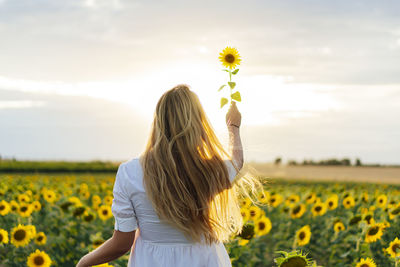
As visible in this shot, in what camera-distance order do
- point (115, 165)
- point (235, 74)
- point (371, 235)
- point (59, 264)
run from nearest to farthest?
point (235, 74) < point (371, 235) < point (59, 264) < point (115, 165)

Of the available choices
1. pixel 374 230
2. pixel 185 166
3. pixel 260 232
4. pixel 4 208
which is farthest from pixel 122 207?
pixel 4 208

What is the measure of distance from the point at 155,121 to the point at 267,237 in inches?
185

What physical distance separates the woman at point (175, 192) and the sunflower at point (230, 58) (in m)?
0.61

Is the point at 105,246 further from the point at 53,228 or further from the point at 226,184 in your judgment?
the point at 53,228

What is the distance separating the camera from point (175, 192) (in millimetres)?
2730

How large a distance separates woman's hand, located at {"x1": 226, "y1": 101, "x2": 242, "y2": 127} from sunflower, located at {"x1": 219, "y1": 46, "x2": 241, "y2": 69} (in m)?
0.40

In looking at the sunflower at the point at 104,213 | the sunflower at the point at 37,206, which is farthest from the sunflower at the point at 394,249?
the sunflower at the point at 37,206

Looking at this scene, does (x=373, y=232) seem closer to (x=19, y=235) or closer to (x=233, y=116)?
(x=233, y=116)

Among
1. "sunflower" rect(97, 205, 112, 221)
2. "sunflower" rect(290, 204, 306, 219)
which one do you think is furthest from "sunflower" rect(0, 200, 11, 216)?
"sunflower" rect(290, 204, 306, 219)

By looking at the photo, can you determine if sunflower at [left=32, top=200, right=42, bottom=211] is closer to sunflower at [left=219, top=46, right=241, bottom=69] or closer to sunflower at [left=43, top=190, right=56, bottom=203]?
sunflower at [left=43, top=190, right=56, bottom=203]

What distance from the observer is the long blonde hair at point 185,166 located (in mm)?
2686

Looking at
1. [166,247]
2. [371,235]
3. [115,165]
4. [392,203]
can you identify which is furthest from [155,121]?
[115,165]

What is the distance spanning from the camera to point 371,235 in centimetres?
530

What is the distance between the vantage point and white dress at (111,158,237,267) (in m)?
2.69
